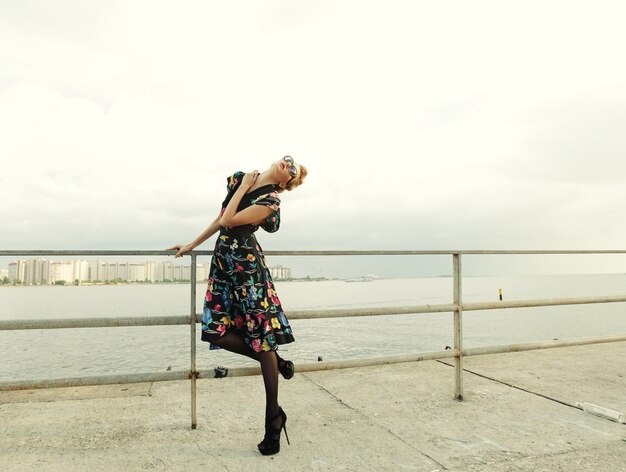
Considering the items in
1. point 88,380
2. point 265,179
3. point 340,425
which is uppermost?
point 265,179

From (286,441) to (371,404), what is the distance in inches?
37.0

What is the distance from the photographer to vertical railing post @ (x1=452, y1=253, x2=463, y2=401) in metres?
3.43

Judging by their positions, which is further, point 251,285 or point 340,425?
point 340,425

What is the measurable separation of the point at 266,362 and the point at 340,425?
786 millimetres

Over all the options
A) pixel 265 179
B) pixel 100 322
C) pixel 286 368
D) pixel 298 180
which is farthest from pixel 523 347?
pixel 100 322

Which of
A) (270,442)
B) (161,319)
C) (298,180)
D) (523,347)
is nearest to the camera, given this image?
(270,442)

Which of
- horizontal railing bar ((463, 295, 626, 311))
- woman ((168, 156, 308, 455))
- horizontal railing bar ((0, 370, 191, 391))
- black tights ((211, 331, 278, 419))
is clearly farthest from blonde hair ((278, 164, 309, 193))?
horizontal railing bar ((463, 295, 626, 311))

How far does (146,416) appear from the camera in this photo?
3.04 metres

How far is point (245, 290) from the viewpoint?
259 centimetres

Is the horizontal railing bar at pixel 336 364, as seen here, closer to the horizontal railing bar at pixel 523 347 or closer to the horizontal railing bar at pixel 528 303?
the horizontal railing bar at pixel 523 347

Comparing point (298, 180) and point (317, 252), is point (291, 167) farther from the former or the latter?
point (317, 252)

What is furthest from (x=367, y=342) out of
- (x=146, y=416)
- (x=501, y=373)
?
(x=146, y=416)

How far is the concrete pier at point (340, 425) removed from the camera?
2.36 metres

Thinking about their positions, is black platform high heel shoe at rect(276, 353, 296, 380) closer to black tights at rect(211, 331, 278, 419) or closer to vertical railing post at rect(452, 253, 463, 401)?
black tights at rect(211, 331, 278, 419)
